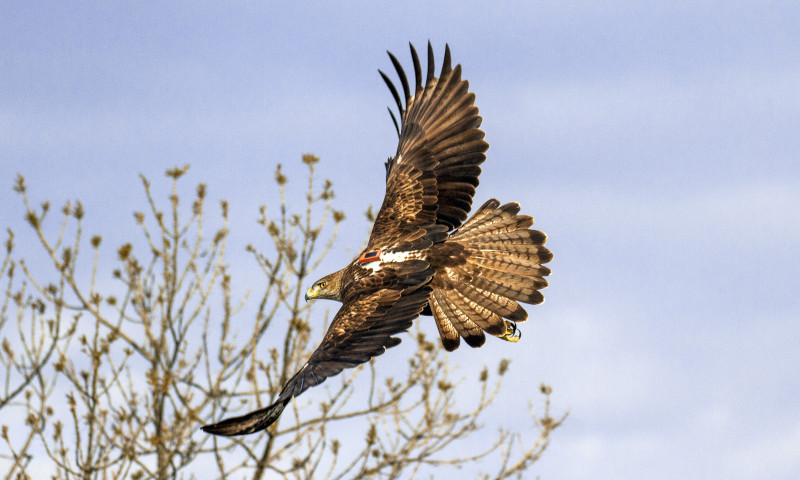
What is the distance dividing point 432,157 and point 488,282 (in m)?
1.42

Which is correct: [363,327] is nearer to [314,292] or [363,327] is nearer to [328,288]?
[328,288]

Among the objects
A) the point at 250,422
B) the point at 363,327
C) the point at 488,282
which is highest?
the point at 488,282

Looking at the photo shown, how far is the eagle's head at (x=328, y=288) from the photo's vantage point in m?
7.77

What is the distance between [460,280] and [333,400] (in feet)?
14.6

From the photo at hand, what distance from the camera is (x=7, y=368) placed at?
454 inches

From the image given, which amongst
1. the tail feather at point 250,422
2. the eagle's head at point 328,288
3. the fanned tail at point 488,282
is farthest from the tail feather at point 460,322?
the tail feather at point 250,422

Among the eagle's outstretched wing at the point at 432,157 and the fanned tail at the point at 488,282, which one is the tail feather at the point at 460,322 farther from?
the eagle's outstretched wing at the point at 432,157

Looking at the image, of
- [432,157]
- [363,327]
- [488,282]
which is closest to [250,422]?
[363,327]

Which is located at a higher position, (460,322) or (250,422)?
(460,322)

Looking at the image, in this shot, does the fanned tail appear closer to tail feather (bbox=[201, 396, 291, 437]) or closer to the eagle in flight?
the eagle in flight

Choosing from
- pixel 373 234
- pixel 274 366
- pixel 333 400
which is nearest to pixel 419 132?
pixel 373 234

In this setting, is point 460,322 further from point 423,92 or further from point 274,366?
point 274,366

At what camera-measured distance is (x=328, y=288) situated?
25.7 ft

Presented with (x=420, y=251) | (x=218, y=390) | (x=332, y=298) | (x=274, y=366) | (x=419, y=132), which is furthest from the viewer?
(x=218, y=390)
